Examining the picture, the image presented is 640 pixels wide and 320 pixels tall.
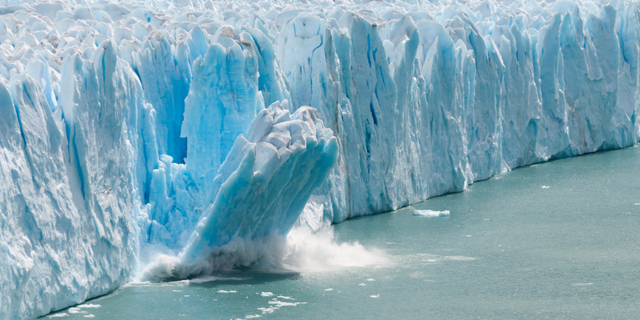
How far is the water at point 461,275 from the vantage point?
7594 millimetres

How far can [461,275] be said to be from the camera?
348 inches

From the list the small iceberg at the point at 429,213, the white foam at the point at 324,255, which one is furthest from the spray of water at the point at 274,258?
the small iceberg at the point at 429,213

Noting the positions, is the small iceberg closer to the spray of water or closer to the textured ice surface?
the textured ice surface

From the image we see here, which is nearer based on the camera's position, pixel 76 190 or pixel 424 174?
pixel 76 190

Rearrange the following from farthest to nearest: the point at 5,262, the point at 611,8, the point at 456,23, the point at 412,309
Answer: the point at 611,8, the point at 456,23, the point at 412,309, the point at 5,262

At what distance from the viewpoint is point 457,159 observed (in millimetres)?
13711

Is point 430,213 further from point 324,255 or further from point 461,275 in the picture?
point 461,275

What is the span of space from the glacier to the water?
1.40 feet

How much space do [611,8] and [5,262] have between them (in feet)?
46.1

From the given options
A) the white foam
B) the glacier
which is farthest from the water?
the glacier

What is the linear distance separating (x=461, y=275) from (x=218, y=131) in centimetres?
280

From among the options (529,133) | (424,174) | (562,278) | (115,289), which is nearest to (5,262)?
(115,289)

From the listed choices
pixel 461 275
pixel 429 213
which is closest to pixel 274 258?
pixel 461 275

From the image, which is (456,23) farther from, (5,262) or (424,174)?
(5,262)
